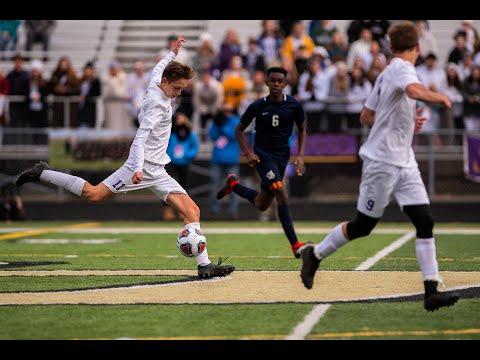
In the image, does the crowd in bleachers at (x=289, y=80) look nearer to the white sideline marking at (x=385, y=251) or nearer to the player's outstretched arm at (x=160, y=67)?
the white sideline marking at (x=385, y=251)

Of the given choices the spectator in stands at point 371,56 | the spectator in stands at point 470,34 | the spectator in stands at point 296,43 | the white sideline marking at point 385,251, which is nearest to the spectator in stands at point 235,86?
the spectator in stands at point 296,43

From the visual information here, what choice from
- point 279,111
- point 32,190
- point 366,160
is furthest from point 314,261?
point 32,190

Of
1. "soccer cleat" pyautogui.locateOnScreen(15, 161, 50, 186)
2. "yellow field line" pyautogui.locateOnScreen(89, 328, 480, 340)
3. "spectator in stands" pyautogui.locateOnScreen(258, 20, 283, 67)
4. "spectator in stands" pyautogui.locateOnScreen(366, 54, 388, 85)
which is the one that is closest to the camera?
"yellow field line" pyautogui.locateOnScreen(89, 328, 480, 340)

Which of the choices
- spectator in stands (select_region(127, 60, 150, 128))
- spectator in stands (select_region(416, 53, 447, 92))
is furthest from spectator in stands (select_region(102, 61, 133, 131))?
spectator in stands (select_region(416, 53, 447, 92))

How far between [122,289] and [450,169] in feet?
46.0

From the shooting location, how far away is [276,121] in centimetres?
1345

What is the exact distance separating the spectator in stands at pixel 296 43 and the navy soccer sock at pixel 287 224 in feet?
37.7

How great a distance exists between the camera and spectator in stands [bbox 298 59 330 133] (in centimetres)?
2314

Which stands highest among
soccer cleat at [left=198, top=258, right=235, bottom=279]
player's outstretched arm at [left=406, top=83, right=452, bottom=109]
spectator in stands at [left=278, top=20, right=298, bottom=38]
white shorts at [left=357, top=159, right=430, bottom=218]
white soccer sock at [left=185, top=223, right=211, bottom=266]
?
spectator in stands at [left=278, top=20, right=298, bottom=38]

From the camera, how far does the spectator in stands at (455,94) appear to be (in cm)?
2300

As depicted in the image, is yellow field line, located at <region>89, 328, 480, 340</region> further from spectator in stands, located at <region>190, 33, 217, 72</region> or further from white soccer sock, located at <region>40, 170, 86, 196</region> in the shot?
spectator in stands, located at <region>190, 33, 217, 72</region>

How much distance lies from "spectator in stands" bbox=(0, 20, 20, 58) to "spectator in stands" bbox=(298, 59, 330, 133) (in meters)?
9.14
